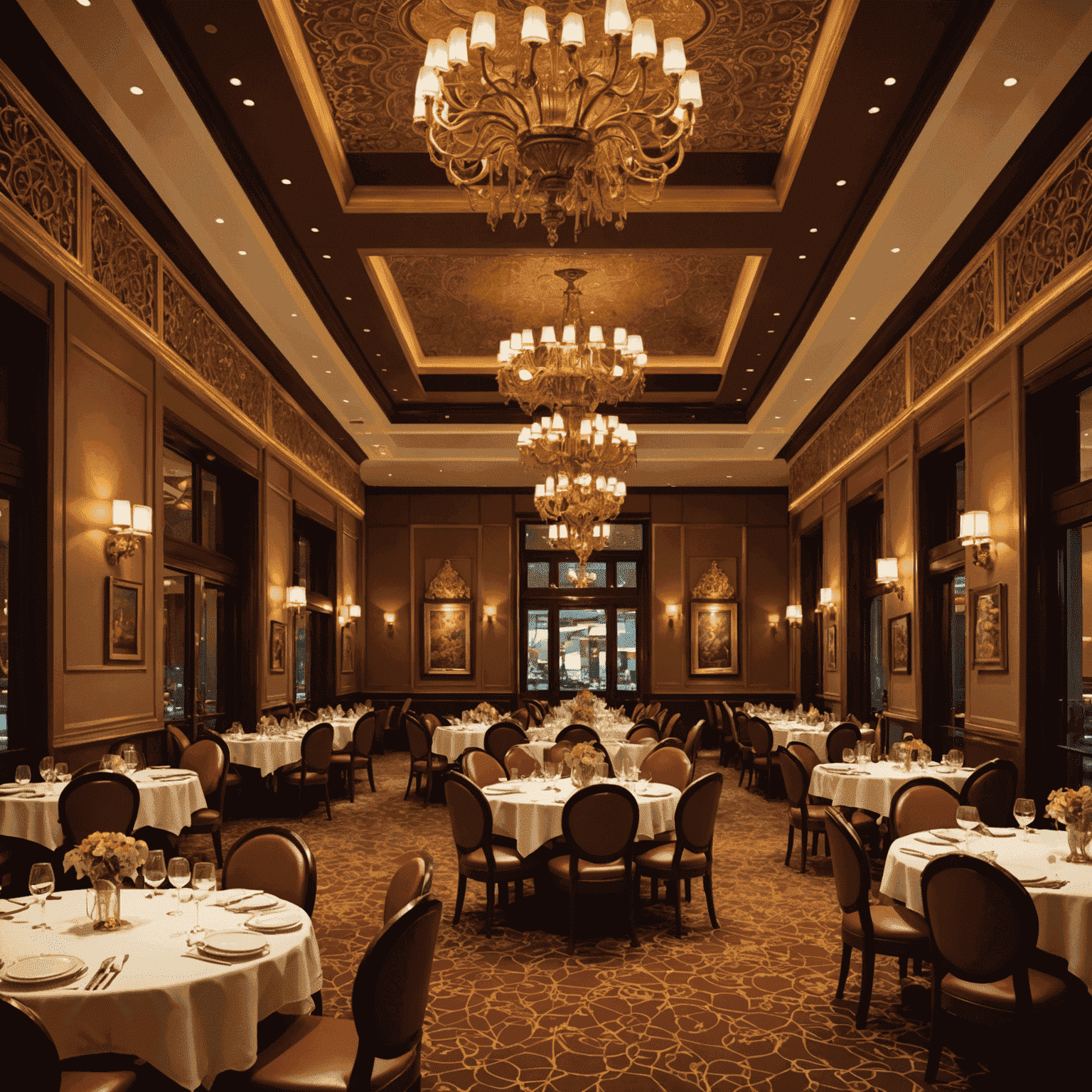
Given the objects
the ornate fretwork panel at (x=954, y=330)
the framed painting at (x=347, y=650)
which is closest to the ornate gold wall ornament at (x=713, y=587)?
the framed painting at (x=347, y=650)

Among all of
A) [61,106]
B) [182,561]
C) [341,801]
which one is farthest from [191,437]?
[341,801]

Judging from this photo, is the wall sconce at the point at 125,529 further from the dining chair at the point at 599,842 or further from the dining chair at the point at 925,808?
the dining chair at the point at 925,808

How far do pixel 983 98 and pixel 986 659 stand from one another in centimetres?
401

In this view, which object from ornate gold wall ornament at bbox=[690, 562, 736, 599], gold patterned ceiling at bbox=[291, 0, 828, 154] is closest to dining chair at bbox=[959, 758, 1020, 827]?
gold patterned ceiling at bbox=[291, 0, 828, 154]

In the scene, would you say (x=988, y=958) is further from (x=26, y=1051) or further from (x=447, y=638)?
(x=447, y=638)

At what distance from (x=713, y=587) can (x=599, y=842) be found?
11666 millimetres

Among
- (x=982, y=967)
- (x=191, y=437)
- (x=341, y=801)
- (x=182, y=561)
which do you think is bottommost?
(x=341, y=801)

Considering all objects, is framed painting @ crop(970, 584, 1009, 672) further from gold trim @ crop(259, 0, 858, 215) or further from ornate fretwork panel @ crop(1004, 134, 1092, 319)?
gold trim @ crop(259, 0, 858, 215)

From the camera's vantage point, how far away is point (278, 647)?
11609 mm

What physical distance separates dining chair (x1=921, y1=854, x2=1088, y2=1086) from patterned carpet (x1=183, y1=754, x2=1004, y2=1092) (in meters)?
0.40

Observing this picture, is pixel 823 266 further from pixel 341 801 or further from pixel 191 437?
pixel 341 801

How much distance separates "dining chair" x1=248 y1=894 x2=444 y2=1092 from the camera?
2814 millimetres

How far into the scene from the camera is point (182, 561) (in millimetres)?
9117

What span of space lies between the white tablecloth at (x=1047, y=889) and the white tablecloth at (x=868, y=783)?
236 centimetres
